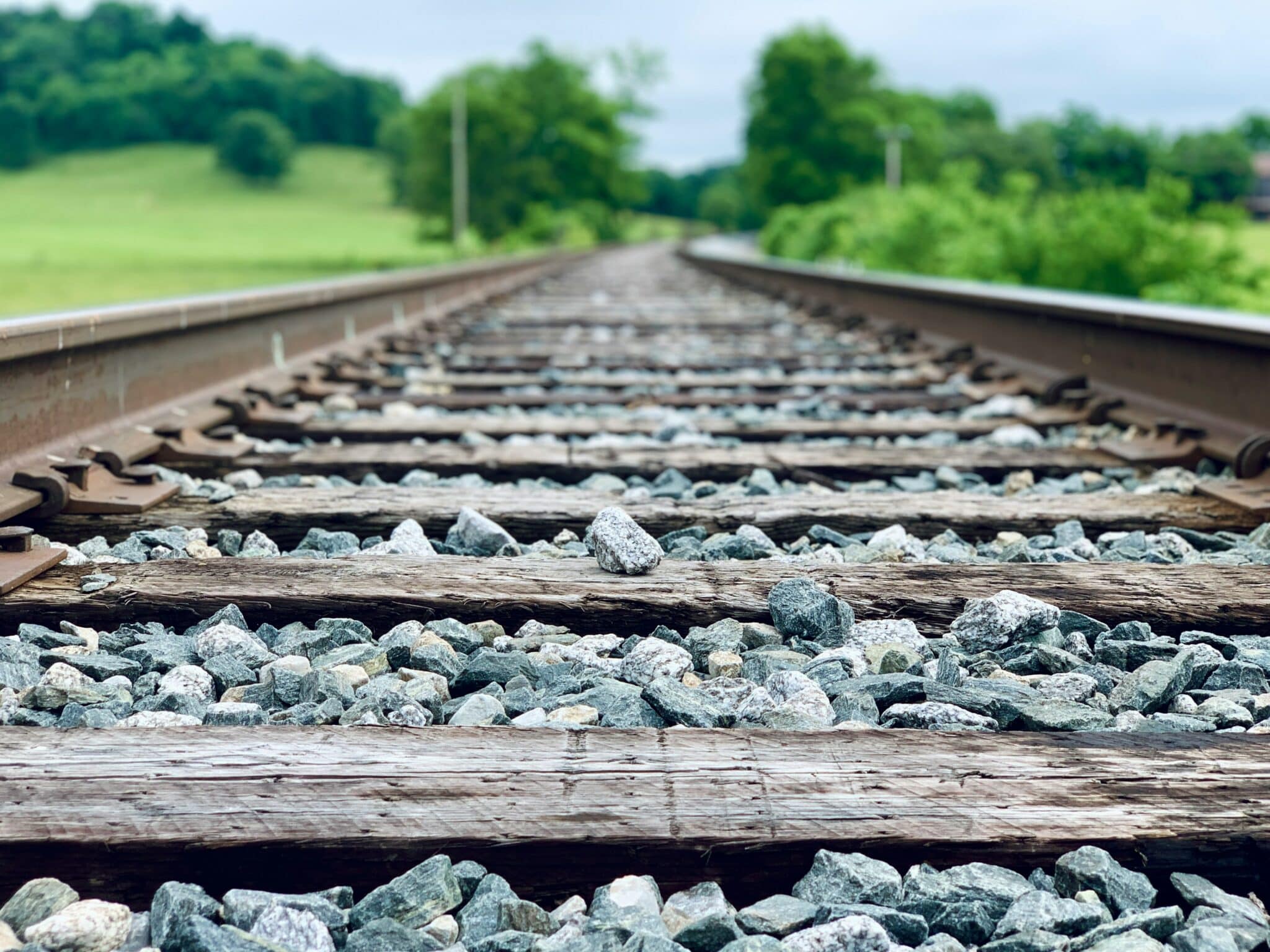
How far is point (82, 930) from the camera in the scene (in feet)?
4.16

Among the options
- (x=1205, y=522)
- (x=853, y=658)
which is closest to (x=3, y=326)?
(x=853, y=658)

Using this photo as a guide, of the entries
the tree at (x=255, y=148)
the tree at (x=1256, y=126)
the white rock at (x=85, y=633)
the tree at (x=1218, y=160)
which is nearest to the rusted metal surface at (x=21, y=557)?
the white rock at (x=85, y=633)

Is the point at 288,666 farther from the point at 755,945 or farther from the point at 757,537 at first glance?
the point at 757,537

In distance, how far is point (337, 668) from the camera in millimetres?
1888

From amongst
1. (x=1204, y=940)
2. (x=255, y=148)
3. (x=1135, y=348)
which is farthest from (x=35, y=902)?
(x=255, y=148)

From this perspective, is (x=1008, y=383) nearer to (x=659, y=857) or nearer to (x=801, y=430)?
(x=801, y=430)

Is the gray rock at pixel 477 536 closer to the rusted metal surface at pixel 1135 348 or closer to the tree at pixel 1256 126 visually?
the rusted metal surface at pixel 1135 348

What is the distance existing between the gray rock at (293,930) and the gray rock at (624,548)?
109 centimetres

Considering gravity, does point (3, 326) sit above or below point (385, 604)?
above

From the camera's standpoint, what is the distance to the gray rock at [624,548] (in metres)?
2.28

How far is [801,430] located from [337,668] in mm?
2473

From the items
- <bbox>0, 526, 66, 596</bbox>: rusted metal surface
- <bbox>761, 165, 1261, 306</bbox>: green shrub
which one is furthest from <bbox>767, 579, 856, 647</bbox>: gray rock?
<bbox>761, 165, 1261, 306</bbox>: green shrub

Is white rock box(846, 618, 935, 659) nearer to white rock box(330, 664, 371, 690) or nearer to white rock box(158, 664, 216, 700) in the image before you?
white rock box(330, 664, 371, 690)

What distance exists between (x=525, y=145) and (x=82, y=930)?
6141 centimetres
